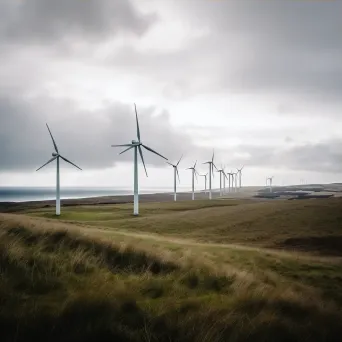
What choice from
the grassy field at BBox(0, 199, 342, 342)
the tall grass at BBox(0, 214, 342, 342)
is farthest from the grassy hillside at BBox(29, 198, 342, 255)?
the tall grass at BBox(0, 214, 342, 342)

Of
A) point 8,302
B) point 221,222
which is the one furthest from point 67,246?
point 221,222

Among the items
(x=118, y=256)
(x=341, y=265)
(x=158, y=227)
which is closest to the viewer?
(x=118, y=256)

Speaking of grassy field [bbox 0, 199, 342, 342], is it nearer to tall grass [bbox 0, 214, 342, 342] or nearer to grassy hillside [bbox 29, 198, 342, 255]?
tall grass [bbox 0, 214, 342, 342]

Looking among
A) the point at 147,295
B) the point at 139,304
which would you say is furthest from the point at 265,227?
the point at 139,304

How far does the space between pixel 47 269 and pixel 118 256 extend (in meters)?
3.71

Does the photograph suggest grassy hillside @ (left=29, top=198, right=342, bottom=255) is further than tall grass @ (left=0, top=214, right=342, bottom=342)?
Yes

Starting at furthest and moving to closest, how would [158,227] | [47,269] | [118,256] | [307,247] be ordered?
1. [158,227]
2. [307,247]
3. [118,256]
4. [47,269]

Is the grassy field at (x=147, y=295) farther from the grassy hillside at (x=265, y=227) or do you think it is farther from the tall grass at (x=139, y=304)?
the grassy hillside at (x=265, y=227)

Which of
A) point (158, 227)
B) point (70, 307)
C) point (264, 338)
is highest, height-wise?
point (70, 307)

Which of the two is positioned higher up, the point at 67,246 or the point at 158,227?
the point at 67,246

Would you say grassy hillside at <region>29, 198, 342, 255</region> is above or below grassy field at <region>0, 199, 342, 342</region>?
below

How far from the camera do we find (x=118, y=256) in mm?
12781

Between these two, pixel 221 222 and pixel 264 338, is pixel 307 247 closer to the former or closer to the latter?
pixel 221 222

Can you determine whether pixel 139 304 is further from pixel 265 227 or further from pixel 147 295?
pixel 265 227
